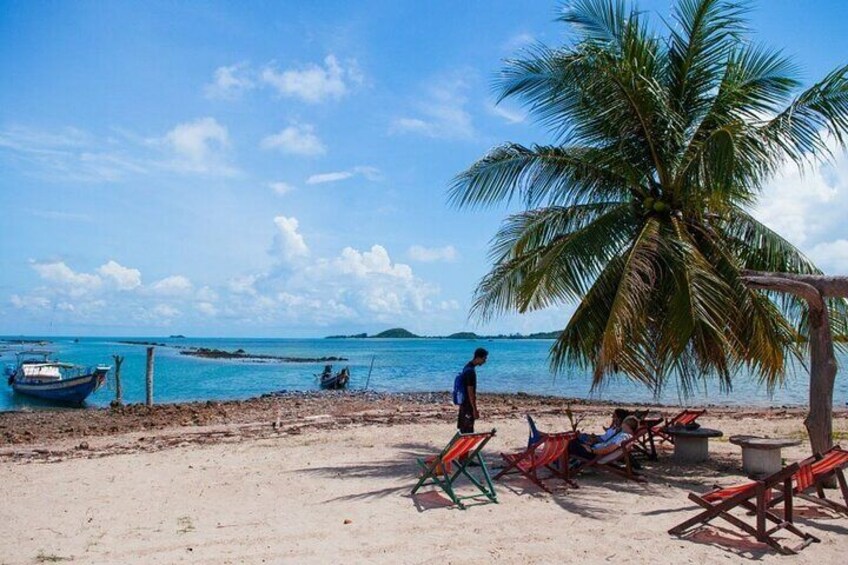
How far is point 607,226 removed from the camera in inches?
346

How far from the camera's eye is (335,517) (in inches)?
260

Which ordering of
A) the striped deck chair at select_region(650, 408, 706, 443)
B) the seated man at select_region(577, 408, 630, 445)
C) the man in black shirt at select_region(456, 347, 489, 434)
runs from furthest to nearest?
the striped deck chair at select_region(650, 408, 706, 443)
the man in black shirt at select_region(456, 347, 489, 434)
the seated man at select_region(577, 408, 630, 445)

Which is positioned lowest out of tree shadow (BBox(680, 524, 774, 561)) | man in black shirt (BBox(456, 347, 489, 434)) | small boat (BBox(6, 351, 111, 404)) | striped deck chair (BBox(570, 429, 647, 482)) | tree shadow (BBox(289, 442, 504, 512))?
small boat (BBox(6, 351, 111, 404))

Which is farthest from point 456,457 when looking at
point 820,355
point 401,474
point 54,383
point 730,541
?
point 54,383

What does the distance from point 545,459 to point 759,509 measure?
98.2 inches

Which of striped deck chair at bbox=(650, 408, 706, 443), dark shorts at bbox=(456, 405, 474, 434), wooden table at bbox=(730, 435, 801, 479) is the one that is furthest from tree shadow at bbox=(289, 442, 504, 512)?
wooden table at bbox=(730, 435, 801, 479)

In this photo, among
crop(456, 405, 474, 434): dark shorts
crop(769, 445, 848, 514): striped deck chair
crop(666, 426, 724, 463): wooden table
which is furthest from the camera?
crop(666, 426, 724, 463): wooden table

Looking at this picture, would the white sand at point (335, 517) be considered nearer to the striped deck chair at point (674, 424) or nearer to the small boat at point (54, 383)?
the striped deck chair at point (674, 424)

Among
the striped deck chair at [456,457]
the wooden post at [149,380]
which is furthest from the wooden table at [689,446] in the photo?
the wooden post at [149,380]

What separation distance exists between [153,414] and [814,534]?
705 inches

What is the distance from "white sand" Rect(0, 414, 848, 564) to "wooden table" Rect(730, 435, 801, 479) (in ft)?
1.11

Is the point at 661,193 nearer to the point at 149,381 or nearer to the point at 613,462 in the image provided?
the point at 613,462

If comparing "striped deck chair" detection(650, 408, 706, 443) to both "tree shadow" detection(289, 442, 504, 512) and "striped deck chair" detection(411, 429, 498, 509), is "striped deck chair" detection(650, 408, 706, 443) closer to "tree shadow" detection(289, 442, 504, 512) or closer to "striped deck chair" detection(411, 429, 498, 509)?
"tree shadow" detection(289, 442, 504, 512)

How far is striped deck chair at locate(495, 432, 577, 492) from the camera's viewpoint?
7691mm
